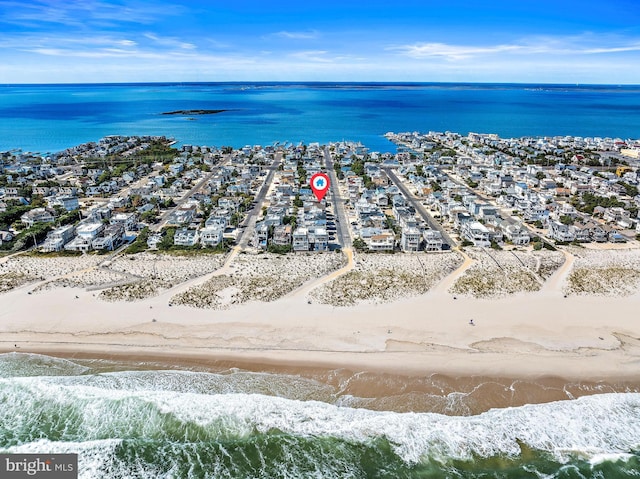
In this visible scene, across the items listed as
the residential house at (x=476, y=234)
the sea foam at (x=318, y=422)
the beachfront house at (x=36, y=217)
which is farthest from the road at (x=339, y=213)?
the beachfront house at (x=36, y=217)

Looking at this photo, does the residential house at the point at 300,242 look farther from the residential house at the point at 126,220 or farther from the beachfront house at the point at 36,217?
the beachfront house at the point at 36,217

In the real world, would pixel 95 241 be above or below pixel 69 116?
below

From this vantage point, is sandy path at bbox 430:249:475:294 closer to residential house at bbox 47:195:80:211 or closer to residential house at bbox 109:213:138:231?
residential house at bbox 109:213:138:231

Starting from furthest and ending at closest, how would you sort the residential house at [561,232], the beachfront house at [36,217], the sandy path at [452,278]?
the beachfront house at [36,217] < the residential house at [561,232] < the sandy path at [452,278]

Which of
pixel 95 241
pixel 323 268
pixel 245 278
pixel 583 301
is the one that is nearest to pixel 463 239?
pixel 583 301

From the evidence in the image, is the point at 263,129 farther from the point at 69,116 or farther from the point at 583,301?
the point at 583,301

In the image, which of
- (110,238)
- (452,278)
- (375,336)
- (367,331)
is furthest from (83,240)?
(452,278)

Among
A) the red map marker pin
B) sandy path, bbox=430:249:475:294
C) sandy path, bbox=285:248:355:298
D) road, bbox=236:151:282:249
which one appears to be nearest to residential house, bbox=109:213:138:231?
road, bbox=236:151:282:249
